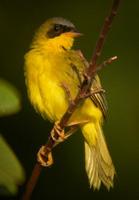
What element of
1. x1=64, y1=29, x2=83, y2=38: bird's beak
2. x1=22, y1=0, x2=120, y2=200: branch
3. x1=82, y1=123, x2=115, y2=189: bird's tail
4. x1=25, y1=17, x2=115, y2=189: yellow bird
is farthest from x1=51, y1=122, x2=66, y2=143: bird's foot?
x1=64, y1=29, x2=83, y2=38: bird's beak

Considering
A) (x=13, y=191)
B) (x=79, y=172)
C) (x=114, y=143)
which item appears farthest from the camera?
(x=79, y=172)

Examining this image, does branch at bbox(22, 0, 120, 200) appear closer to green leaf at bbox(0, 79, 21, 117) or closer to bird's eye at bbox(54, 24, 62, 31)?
green leaf at bbox(0, 79, 21, 117)

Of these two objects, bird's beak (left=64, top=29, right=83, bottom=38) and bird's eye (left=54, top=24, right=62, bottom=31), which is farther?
bird's eye (left=54, top=24, right=62, bottom=31)

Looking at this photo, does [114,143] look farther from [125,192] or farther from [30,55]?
[30,55]

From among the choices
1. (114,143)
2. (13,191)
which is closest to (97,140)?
(114,143)

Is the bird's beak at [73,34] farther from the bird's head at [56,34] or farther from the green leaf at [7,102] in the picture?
the green leaf at [7,102]

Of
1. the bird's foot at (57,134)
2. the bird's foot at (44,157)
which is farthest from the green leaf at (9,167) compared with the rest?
the bird's foot at (57,134)

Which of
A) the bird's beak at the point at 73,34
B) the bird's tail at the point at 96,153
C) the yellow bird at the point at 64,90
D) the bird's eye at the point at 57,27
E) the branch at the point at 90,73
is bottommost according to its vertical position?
the bird's tail at the point at 96,153
